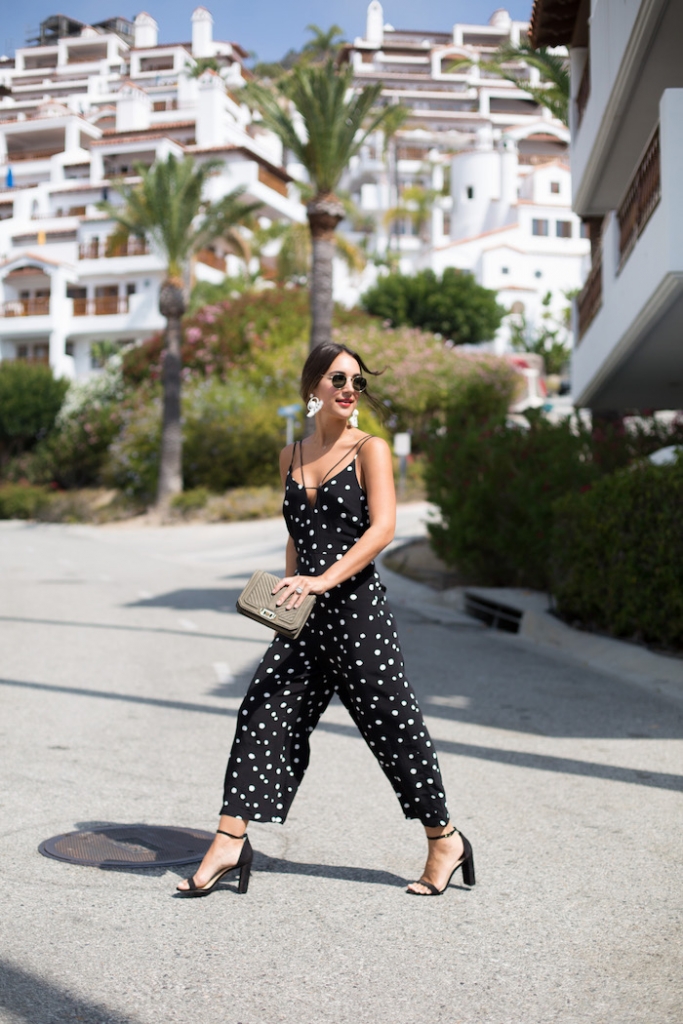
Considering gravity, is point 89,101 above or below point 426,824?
above

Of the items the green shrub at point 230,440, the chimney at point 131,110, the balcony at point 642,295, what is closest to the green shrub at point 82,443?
the green shrub at point 230,440

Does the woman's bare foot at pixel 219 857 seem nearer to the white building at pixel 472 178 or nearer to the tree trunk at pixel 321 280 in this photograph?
the tree trunk at pixel 321 280

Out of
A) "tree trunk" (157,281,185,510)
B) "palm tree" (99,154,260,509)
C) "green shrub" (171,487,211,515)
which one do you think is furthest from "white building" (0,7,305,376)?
"green shrub" (171,487,211,515)

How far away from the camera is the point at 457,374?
43438mm

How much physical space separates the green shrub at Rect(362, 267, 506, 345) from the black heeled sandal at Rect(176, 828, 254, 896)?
199 feet

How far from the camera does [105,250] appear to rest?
64.4 metres

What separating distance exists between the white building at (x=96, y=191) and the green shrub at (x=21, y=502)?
1134 centimetres

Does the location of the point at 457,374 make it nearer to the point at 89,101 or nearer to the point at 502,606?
the point at 502,606

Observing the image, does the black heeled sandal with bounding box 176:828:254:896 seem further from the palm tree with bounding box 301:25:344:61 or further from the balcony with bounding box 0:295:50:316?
A: the palm tree with bounding box 301:25:344:61

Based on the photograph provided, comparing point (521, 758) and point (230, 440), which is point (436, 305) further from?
point (521, 758)

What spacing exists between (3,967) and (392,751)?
4.98ft

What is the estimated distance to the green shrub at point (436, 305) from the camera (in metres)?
64.4

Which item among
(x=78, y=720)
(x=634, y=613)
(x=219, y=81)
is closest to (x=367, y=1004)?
(x=78, y=720)

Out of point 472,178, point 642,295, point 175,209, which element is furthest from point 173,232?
point 472,178
